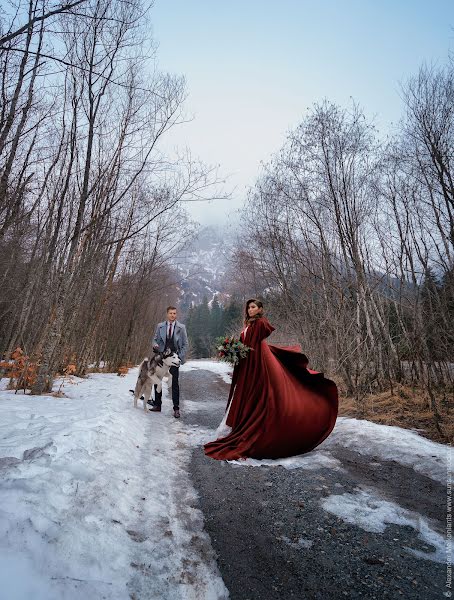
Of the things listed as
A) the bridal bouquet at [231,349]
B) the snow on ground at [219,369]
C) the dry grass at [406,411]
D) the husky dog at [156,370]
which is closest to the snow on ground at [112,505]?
the dry grass at [406,411]

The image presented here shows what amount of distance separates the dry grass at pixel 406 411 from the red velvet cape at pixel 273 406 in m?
2.23

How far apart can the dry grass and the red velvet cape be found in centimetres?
223

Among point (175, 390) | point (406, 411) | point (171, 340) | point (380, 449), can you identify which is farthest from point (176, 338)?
point (406, 411)

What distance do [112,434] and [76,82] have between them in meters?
7.90

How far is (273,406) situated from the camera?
185 inches

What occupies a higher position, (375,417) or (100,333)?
(100,333)

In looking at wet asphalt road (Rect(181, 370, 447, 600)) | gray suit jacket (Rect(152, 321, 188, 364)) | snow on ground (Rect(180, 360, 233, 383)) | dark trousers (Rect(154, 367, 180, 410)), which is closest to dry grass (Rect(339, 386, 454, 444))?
wet asphalt road (Rect(181, 370, 447, 600))

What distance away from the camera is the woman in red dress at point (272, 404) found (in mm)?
4605

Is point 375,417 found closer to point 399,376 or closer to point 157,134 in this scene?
point 399,376

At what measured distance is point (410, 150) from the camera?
892 centimetres

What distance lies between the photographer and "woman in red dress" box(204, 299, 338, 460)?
4.61 metres

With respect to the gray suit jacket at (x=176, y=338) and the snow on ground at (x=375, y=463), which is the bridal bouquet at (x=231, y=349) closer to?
the snow on ground at (x=375, y=463)

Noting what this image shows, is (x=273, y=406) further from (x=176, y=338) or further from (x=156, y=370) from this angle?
(x=176, y=338)

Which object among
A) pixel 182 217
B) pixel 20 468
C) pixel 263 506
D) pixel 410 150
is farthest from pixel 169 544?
pixel 182 217
